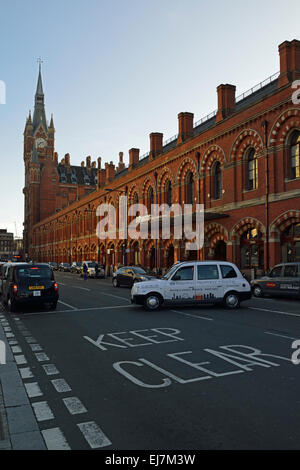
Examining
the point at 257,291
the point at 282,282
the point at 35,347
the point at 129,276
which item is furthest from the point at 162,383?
the point at 129,276

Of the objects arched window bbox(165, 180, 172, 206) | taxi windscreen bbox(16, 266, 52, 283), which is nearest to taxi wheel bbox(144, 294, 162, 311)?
taxi windscreen bbox(16, 266, 52, 283)

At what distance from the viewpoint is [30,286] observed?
13328 millimetres

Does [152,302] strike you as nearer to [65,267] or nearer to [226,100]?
[226,100]

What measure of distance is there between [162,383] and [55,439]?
2.06 metres

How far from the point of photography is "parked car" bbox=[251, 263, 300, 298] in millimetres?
17266

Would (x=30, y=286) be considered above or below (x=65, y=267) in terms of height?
above

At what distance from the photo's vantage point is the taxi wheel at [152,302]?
1346cm

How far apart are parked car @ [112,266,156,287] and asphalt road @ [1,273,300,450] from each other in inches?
535

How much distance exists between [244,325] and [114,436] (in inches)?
276

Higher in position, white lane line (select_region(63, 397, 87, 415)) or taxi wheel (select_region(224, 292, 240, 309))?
taxi wheel (select_region(224, 292, 240, 309))

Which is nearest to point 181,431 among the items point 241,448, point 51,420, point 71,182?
point 241,448

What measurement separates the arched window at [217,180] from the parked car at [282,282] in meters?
11.5

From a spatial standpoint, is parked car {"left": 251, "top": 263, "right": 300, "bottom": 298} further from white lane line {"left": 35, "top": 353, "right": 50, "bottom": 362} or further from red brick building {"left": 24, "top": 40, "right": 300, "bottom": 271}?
white lane line {"left": 35, "top": 353, "right": 50, "bottom": 362}
